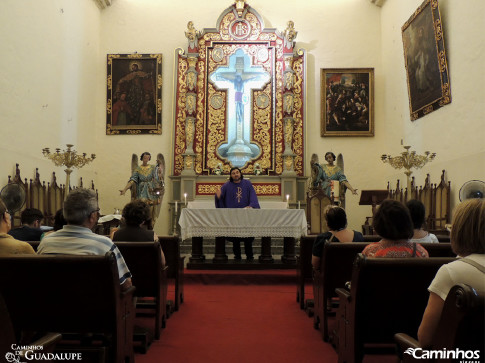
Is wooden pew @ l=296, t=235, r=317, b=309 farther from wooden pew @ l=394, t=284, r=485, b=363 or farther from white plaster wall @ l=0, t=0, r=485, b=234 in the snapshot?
white plaster wall @ l=0, t=0, r=485, b=234

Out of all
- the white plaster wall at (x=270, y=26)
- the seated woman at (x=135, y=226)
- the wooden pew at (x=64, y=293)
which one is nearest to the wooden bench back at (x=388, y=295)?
the wooden pew at (x=64, y=293)

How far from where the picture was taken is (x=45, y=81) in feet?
29.8

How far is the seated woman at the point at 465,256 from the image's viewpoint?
1.58m

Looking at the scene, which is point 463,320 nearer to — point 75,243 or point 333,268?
point 75,243

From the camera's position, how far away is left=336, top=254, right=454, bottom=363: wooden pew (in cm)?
244

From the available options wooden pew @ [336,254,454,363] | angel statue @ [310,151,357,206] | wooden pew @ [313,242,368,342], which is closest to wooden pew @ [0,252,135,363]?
wooden pew @ [336,254,454,363]

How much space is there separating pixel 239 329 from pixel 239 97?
8439mm

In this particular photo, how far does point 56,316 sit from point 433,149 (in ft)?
27.0

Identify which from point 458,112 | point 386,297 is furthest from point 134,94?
point 386,297

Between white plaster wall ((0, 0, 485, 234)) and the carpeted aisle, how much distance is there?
4277mm

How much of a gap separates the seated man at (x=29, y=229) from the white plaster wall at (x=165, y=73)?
346 centimetres

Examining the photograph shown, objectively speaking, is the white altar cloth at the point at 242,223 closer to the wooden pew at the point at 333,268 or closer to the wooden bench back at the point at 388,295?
the wooden pew at the point at 333,268

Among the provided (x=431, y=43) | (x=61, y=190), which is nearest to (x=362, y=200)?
(x=431, y=43)

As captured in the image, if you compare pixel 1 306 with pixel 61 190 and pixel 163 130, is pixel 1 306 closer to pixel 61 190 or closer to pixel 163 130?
pixel 61 190
